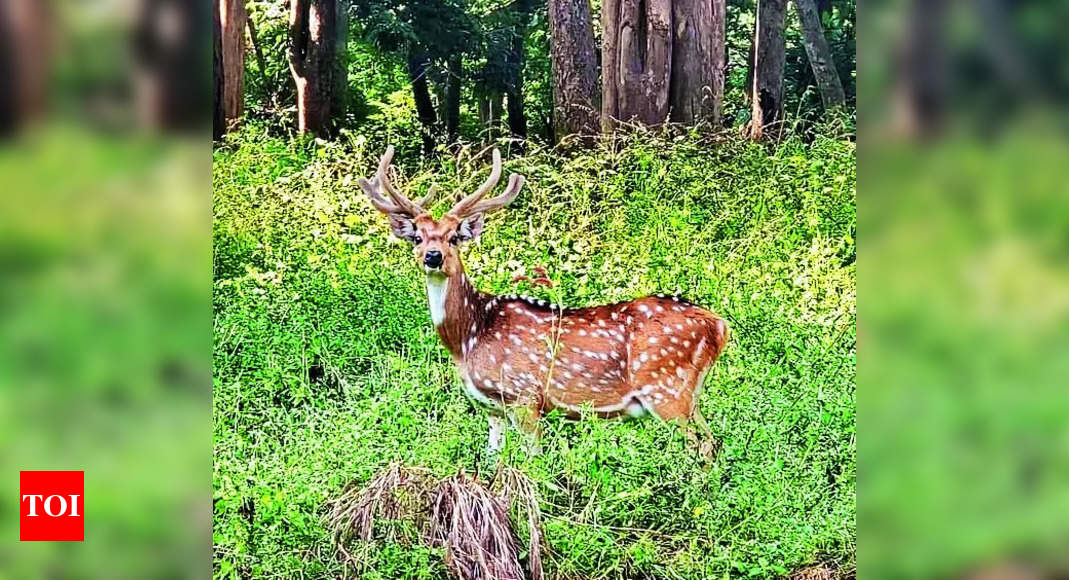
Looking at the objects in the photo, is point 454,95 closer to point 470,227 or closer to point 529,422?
point 470,227

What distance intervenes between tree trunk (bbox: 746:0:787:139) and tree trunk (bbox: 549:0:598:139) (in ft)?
1.63

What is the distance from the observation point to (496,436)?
3.18 m

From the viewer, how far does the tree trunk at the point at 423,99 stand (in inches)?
138

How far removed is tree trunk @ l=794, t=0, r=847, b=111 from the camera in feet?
12.5

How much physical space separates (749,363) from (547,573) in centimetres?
77

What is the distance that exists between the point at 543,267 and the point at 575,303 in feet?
0.46

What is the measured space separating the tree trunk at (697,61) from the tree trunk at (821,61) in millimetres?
326
